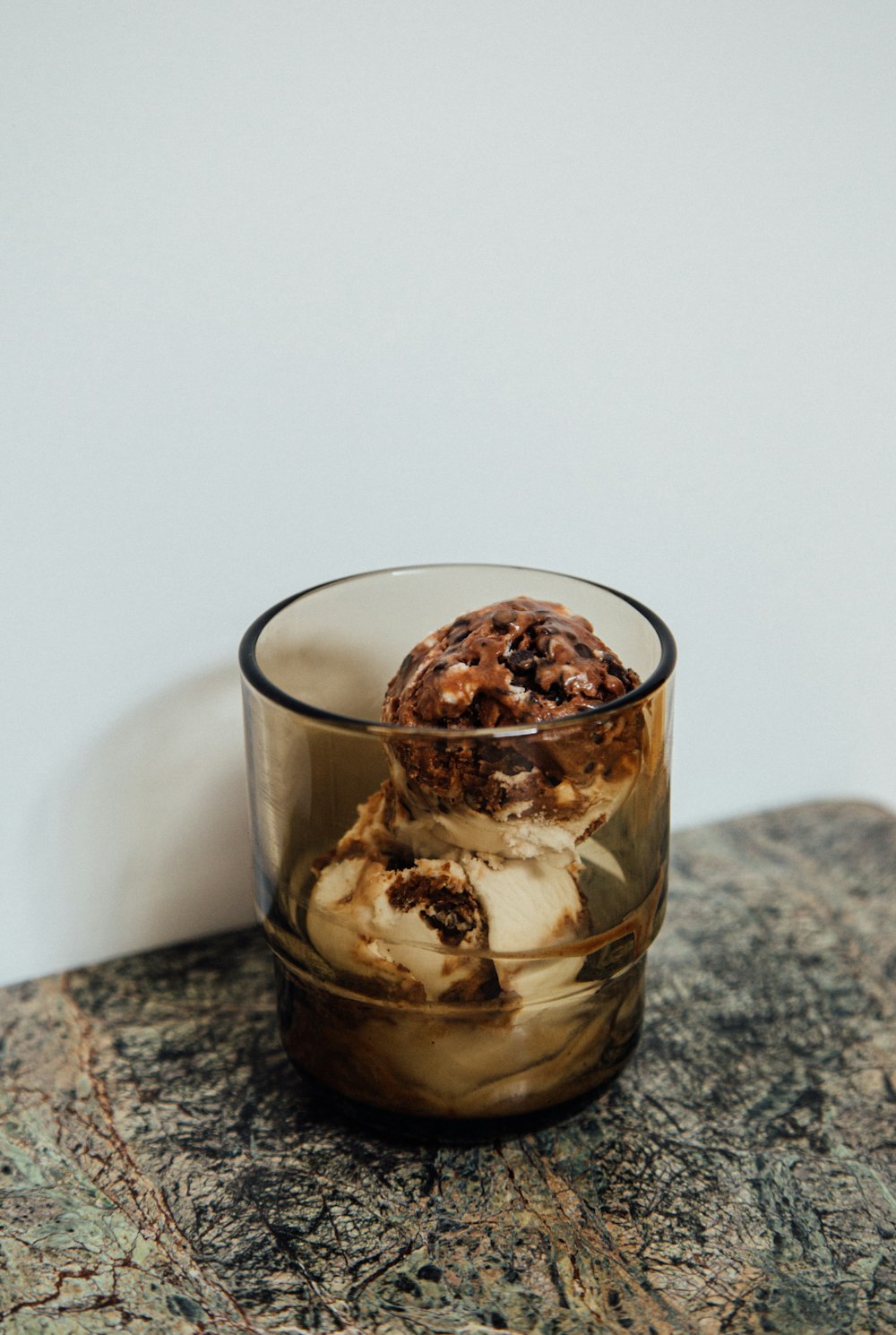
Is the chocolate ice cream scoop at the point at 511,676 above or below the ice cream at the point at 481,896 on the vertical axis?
above

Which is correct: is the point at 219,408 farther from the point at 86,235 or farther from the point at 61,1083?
the point at 61,1083

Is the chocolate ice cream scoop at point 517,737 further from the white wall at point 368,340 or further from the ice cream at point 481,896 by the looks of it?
the white wall at point 368,340

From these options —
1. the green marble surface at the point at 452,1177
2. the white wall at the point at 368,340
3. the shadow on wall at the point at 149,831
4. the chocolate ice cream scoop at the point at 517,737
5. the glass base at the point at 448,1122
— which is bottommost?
the green marble surface at the point at 452,1177

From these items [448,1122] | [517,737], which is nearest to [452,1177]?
[448,1122]

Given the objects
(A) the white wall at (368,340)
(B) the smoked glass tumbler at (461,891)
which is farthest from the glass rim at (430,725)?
(A) the white wall at (368,340)

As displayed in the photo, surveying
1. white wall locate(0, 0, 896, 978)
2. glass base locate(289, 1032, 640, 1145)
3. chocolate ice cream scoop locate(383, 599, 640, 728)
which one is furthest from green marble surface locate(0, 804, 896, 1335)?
chocolate ice cream scoop locate(383, 599, 640, 728)

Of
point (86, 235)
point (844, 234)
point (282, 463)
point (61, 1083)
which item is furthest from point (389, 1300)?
point (844, 234)
